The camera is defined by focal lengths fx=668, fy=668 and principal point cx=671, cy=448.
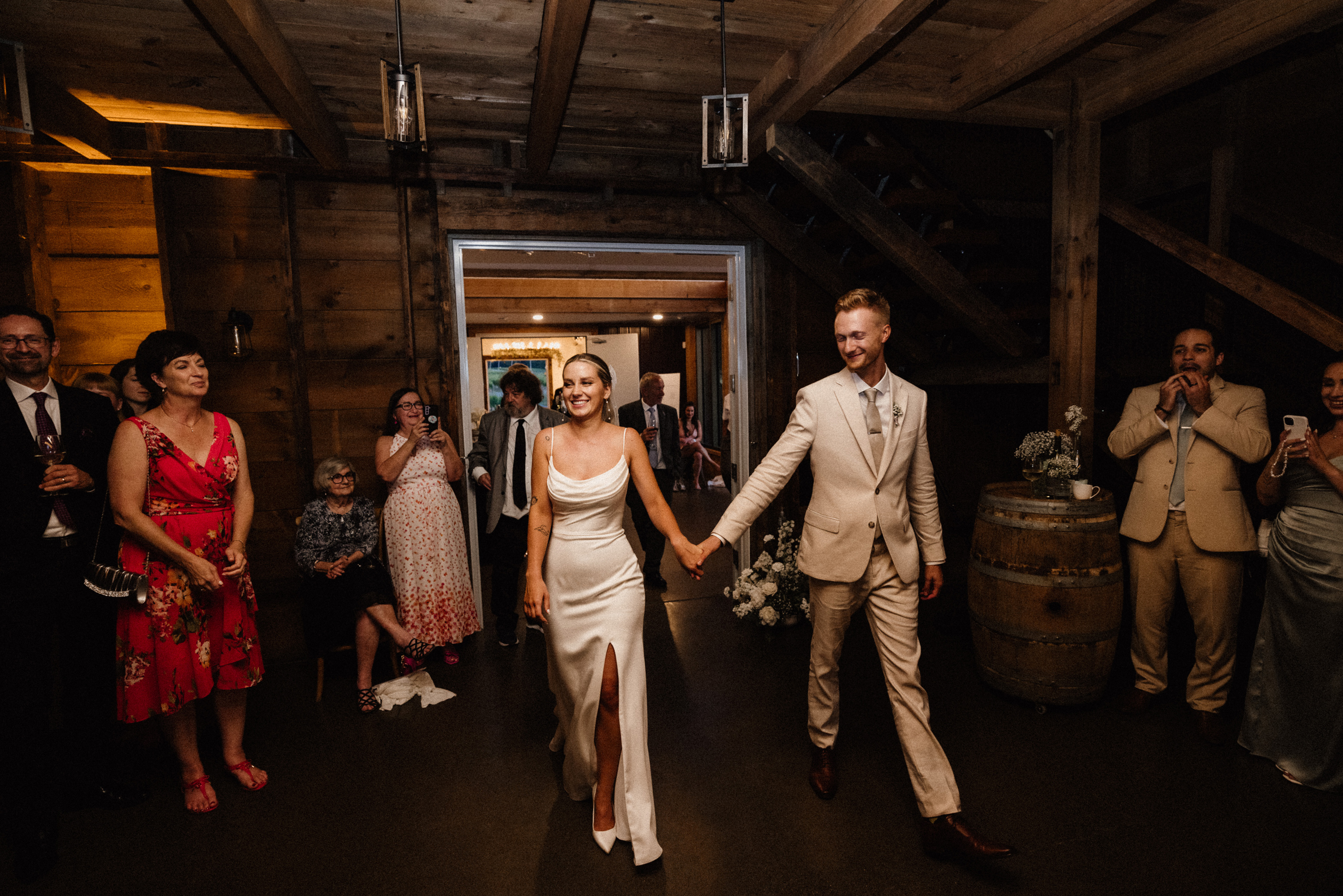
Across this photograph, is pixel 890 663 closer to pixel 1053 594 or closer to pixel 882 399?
pixel 882 399

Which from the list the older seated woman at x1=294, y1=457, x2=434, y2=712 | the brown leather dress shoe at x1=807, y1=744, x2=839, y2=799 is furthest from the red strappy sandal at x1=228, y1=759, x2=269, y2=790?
the brown leather dress shoe at x1=807, y1=744, x2=839, y2=799

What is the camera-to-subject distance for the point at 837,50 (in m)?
2.47

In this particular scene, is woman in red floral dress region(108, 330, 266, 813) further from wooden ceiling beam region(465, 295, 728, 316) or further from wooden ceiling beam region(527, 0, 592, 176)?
wooden ceiling beam region(465, 295, 728, 316)

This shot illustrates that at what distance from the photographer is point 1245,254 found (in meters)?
3.95

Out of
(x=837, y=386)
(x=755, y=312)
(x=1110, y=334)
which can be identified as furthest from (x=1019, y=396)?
(x=837, y=386)

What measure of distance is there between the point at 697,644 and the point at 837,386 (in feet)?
6.98

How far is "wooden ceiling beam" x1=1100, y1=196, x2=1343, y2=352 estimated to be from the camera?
2910mm

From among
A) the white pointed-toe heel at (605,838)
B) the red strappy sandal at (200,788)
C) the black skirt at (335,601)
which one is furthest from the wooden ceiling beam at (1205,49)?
the red strappy sandal at (200,788)

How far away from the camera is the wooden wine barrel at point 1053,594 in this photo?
9.04 feet

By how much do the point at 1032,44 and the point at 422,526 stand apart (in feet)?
11.4

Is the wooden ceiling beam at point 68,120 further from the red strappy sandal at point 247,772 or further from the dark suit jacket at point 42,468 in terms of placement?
the red strappy sandal at point 247,772

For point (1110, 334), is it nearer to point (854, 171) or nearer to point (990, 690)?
point (854, 171)

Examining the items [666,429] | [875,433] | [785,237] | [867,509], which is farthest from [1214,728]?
[666,429]

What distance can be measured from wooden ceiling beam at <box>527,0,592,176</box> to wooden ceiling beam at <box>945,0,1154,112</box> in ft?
5.78
